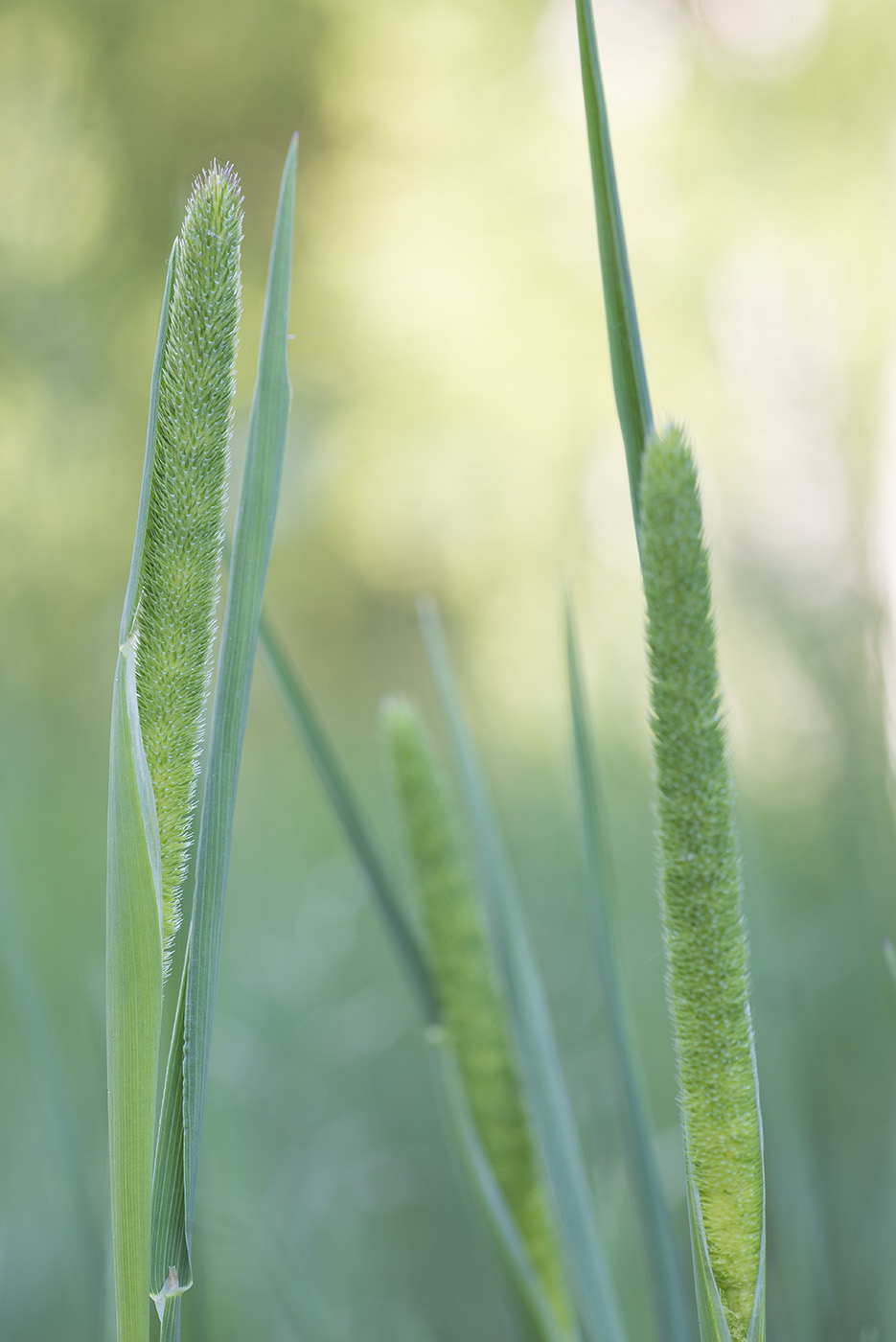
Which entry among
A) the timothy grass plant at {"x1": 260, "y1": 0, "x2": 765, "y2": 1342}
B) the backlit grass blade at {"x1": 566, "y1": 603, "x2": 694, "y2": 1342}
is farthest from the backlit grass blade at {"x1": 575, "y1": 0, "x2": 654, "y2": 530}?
the backlit grass blade at {"x1": 566, "y1": 603, "x2": 694, "y2": 1342}

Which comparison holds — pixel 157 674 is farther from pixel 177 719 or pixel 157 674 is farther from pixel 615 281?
pixel 615 281

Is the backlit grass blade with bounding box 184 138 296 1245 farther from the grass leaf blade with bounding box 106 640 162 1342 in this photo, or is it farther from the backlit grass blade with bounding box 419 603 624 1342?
the backlit grass blade with bounding box 419 603 624 1342

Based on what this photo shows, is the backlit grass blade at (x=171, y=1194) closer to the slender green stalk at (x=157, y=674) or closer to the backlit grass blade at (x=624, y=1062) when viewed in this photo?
the slender green stalk at (x=157, y=674)

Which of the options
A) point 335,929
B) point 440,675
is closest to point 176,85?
point 335,929

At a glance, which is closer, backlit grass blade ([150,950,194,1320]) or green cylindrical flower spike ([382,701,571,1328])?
backlit grass blade ([150,950,194,1320])

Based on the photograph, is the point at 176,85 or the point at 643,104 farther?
the point at 176,85

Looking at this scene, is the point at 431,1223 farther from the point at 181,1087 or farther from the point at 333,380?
A: the point at 333,380

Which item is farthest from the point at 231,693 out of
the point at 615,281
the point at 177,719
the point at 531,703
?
the point at 531,703
